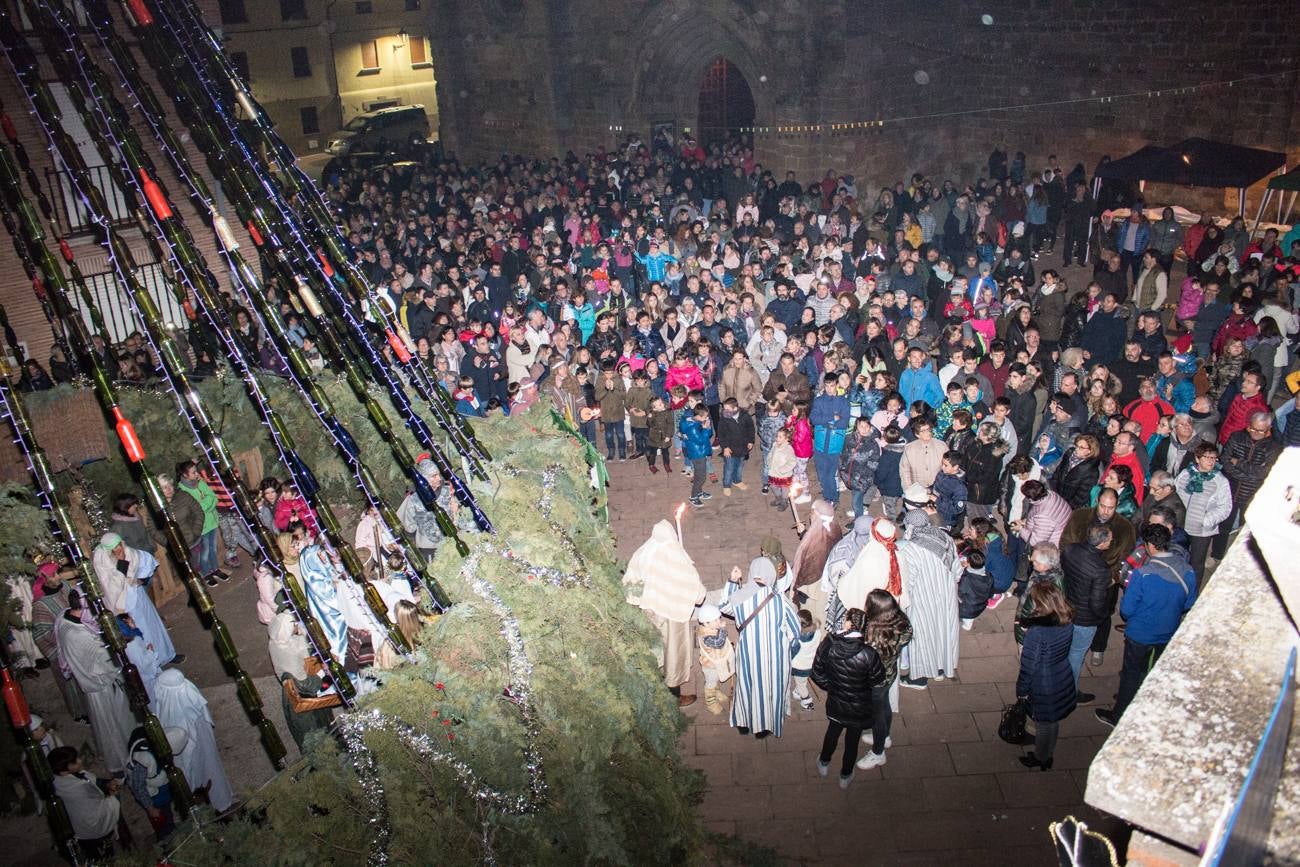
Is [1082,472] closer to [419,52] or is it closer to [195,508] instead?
[195,508]

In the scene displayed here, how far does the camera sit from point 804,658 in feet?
24.0

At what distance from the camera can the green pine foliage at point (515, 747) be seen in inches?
163

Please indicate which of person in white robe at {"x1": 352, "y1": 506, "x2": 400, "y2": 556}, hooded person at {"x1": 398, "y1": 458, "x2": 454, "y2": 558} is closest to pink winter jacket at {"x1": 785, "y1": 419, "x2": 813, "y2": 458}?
hooded person at {"x1": 398, "y1": 458, "x2": 454, "y2": 558}

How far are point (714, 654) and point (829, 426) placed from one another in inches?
137

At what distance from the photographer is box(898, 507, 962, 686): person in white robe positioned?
729cm

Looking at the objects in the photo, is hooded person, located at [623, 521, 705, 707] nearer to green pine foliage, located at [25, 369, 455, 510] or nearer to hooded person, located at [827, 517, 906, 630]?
hooded person, located at [827, 517, 906, 630]

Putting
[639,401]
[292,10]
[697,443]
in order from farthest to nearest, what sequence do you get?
[292,10] → [639,401] → [697,443]

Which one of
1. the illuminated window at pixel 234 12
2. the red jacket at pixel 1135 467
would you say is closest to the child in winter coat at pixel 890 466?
the red jacket at pixel 1135 467

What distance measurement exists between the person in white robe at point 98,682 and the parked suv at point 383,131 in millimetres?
25321

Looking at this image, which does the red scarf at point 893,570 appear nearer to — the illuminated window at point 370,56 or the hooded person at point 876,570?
the hooded person at point 876,570

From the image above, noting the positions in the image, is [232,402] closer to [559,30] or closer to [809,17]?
[809,17]

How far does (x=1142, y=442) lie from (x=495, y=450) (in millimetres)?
6026

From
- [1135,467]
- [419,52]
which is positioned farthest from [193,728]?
[419,52]

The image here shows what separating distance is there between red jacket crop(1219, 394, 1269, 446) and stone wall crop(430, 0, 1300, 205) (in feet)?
39.9
